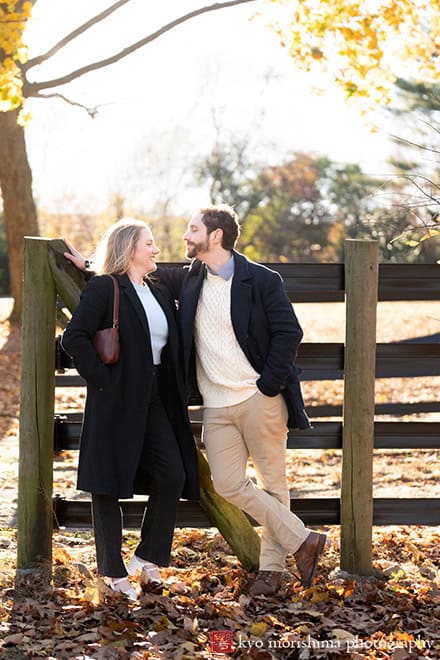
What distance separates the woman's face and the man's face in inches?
7.0

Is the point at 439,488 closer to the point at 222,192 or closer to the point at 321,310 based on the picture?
the point at 321,310

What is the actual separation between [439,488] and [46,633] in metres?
4.84

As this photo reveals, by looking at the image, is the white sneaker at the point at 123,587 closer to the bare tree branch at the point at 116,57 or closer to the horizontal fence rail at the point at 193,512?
the horizontal fence rail at the point at 193,512

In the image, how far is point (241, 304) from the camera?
18.4ft

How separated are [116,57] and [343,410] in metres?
13.1

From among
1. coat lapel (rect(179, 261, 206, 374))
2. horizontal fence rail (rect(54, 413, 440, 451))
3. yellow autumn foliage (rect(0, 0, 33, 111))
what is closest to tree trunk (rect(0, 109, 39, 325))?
yellow autumn foliage (rect(0, 0, 33, 111))

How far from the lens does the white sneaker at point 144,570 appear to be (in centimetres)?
565

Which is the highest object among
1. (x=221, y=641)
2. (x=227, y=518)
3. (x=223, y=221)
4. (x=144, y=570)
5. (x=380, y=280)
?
(x=223, y=221)

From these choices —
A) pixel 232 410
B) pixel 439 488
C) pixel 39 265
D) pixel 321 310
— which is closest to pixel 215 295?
pixel 232 410

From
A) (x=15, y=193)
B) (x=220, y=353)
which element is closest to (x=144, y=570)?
(x=220, y=353)

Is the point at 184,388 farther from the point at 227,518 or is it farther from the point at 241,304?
the point at 227,518

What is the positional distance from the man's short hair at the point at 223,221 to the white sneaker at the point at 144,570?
68.2 inches

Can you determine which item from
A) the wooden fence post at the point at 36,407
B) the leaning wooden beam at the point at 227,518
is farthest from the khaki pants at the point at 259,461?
the wooden fence post at the point at 36,407

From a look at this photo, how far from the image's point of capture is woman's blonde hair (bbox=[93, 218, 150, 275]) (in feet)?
A: 18.4
